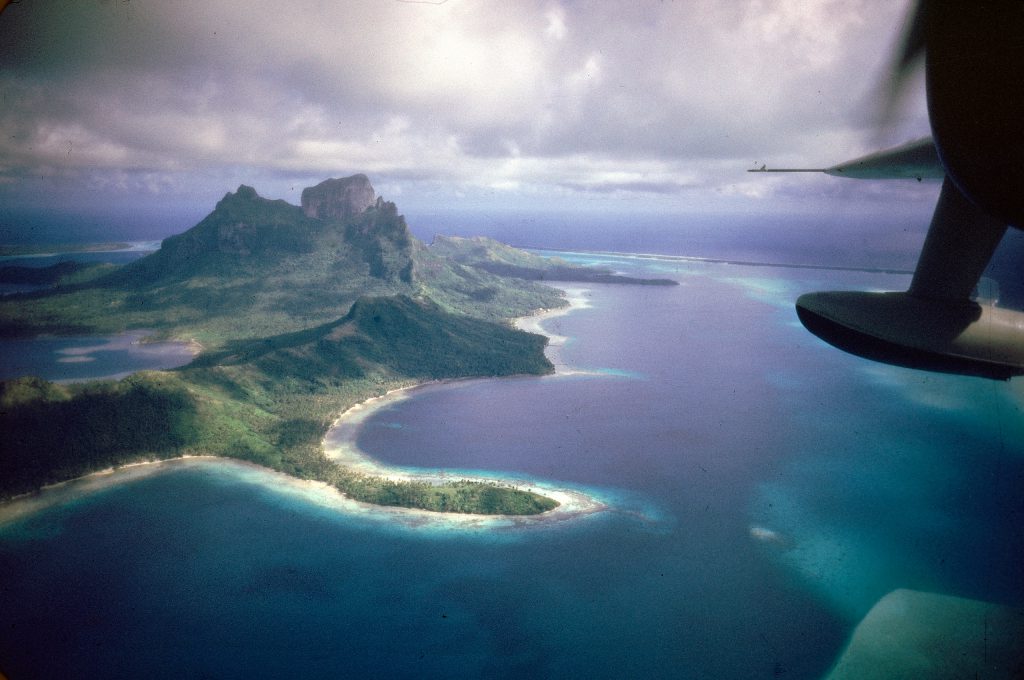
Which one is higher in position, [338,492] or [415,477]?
[415,477]

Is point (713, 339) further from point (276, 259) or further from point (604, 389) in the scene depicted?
point (276, 259)

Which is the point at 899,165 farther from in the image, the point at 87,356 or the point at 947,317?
the point at 87,356

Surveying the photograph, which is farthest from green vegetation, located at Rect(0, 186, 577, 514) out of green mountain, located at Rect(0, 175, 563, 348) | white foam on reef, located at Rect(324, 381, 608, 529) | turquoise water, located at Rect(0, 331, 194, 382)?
turquoise water, located at Rect(0, 331, 194, 382)

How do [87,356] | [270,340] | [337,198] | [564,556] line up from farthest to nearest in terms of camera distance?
1. [337,198]
2. [270,340]
3. [87,356]
4. [564,556]

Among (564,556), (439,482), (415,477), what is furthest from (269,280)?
(564,556)

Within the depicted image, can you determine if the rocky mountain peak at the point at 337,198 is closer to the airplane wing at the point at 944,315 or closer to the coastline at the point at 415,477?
the coastline at the point at 415,477

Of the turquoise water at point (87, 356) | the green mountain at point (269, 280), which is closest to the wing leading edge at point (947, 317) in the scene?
the turquoise water at point (87, 356)

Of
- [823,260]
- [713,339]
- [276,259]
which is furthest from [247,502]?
[823,260]

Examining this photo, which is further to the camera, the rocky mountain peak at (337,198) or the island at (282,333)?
the rocky mountain peak at (337,198)
